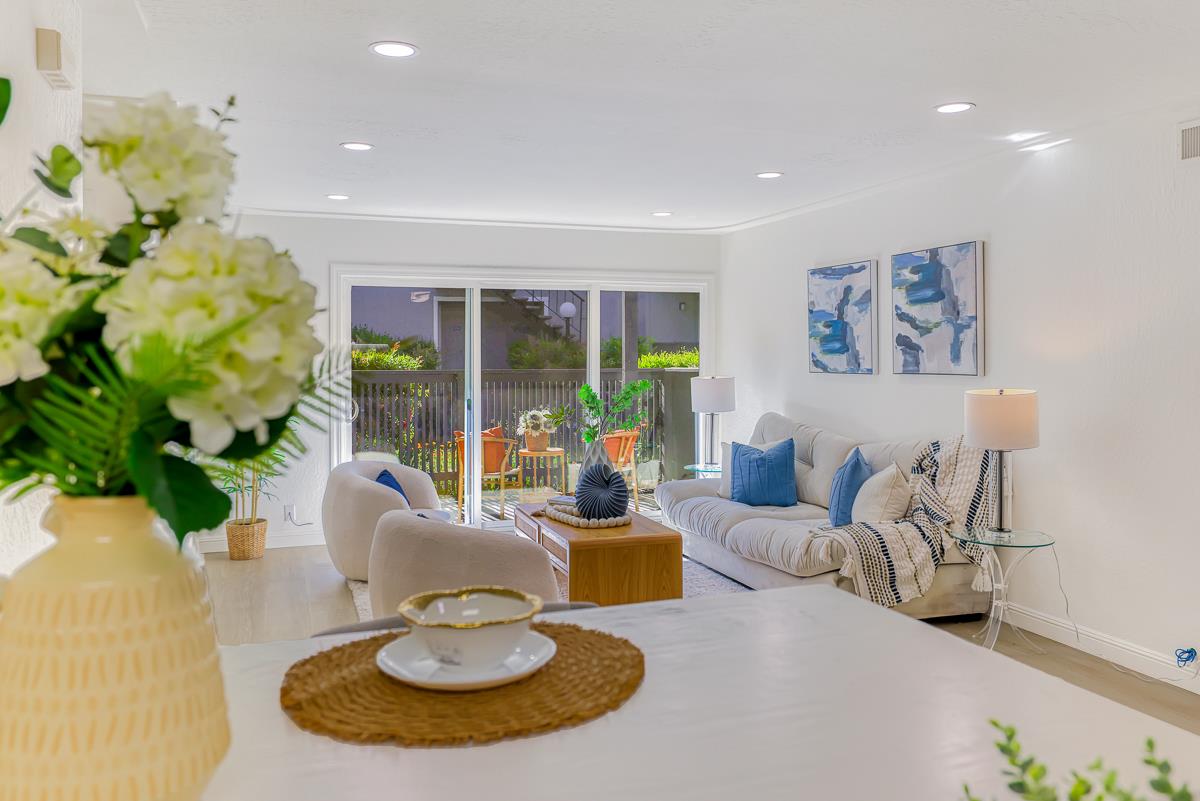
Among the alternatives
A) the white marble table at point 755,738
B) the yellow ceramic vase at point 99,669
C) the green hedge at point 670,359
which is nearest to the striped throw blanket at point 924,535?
the white marble table at point 755,738

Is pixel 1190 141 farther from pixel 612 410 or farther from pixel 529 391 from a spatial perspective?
pixel 529 391

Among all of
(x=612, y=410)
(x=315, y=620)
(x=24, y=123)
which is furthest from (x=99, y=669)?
(x=612, y=410)

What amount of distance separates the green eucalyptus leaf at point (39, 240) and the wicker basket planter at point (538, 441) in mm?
6335

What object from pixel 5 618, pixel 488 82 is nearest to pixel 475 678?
pixel 5 618

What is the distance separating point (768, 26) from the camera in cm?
281

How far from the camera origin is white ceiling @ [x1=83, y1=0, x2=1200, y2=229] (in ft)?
8.96

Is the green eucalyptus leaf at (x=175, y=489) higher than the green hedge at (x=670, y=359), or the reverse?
the green hedge at (x=670, y=359)

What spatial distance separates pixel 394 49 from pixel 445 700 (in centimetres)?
243

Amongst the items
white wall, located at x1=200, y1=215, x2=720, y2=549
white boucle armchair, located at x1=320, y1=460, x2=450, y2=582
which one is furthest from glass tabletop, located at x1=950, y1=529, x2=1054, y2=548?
white wall, located at x1=200, y1=215, x2=720, y2=549

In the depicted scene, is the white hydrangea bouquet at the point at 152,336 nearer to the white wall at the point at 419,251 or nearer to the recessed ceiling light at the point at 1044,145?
the recessed ceiling light at the point at 1044,145

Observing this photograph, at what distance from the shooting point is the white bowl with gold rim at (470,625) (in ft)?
4.36

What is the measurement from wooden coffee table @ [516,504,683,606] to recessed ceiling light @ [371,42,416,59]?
2.22 m

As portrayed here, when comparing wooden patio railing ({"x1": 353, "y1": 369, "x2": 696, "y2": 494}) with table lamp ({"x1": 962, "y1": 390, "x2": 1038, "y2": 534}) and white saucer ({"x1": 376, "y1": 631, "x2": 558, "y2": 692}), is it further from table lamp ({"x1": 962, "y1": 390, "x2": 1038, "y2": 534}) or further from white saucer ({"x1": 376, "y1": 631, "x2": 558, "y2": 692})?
white saucer ({"x1": 376, "y1": 631, "x2": 558, "y2": 692})

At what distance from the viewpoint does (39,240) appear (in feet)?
2.46
